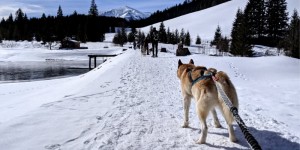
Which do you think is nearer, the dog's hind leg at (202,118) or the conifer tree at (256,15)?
the dog's hind leg at (202,118)

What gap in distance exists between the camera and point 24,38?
105750 millimetres

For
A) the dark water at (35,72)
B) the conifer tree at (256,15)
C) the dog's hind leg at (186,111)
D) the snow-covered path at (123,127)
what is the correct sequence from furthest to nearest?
1. the conifer tree at (256,15)
2. the dark water at (35,72)
3. the dog's hind leg at (186,111)
4. the snow-covered path at (123,127)

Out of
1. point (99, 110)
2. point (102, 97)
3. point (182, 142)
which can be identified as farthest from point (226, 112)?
point (102, 97)

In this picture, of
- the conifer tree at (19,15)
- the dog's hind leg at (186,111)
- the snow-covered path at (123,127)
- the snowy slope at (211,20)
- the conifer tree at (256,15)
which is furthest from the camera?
the conifer tree at (19,15)

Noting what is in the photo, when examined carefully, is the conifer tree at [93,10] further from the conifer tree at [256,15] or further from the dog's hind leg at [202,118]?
the dog's hind leg at [202,118]

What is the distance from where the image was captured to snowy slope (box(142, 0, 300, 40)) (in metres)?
110

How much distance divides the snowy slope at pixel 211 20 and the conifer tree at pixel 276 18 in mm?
34724

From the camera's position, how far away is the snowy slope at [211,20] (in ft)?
362

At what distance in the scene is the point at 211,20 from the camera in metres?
125

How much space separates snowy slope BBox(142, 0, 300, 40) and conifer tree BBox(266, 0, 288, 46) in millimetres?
34724

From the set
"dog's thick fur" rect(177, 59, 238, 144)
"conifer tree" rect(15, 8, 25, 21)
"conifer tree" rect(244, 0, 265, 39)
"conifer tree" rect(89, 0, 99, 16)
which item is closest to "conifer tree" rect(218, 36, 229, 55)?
"conifer tree" rect(244, 0, 265, 39)

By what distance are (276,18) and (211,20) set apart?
56476mm

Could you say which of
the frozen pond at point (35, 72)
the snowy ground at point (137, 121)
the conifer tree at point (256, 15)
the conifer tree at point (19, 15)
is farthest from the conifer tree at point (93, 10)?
the snowy ground at point (137, 121)

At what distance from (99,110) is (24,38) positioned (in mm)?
109856
